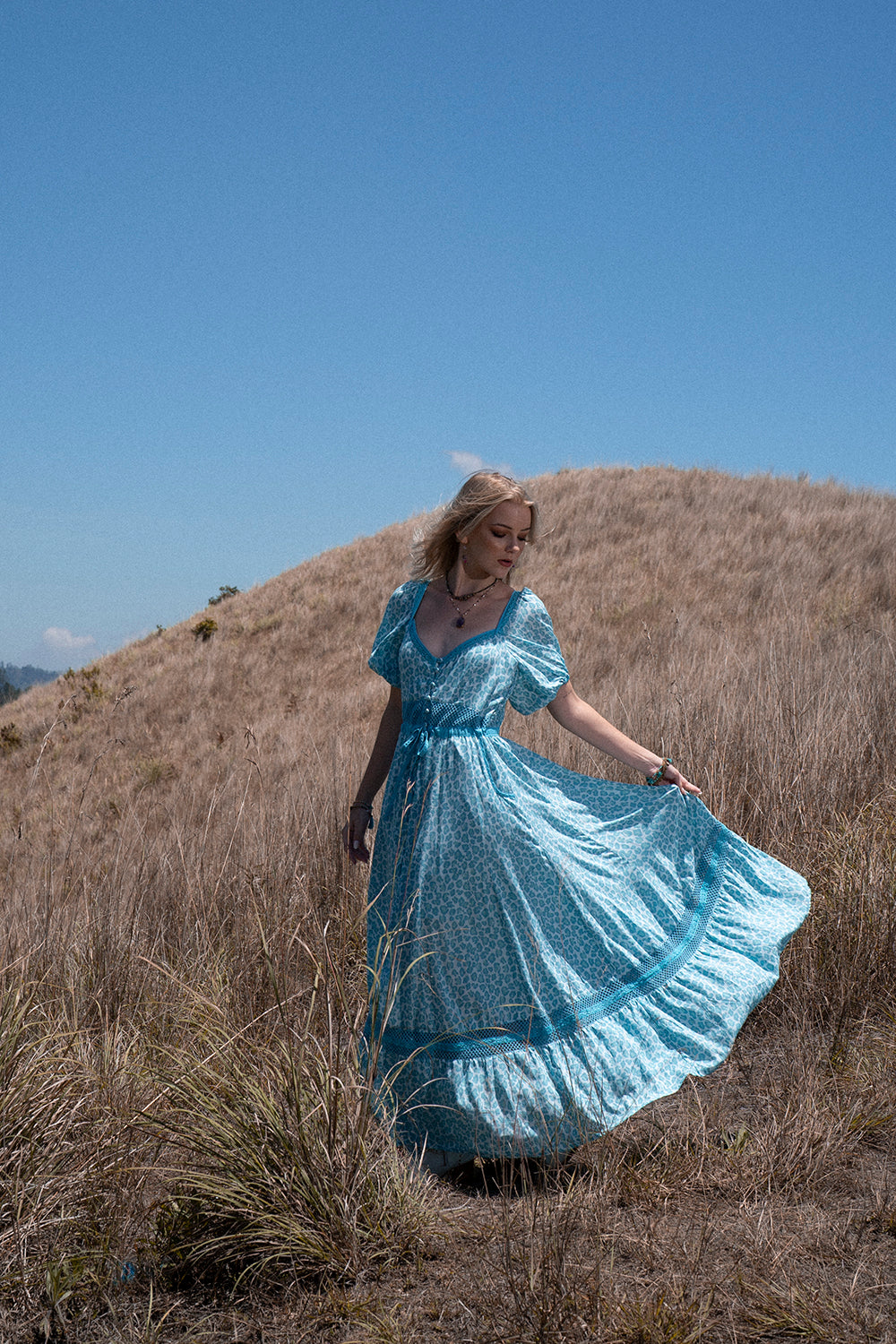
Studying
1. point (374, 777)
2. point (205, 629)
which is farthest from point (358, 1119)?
point (205, 629)

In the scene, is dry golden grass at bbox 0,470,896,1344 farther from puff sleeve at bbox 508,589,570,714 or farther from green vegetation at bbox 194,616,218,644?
green vegetation at bbox 194,616,218,644

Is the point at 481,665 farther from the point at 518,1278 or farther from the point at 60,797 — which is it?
the point at 60,797

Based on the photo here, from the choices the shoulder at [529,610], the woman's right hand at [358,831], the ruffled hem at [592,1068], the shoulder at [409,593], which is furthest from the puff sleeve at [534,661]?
the ruffled hem at [592,1068]

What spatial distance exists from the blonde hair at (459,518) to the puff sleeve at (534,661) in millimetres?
266

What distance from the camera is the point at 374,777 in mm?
3088

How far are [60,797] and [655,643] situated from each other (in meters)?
10.4

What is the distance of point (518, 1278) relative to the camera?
1856mm

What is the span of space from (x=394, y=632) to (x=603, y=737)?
2.59 feet

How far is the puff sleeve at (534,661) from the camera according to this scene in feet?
9.64

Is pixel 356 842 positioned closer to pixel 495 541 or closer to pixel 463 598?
pixel 463 598

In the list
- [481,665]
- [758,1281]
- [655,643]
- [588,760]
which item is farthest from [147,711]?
[758,1281]

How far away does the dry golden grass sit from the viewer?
6.01ft

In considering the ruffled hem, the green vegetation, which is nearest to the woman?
the ruffled hem

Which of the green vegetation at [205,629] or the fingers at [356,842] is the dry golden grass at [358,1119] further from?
the green vegetation at [205,629]
